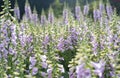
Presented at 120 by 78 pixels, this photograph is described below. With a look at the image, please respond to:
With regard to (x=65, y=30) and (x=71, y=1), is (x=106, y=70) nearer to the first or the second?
(x=65, y=30)

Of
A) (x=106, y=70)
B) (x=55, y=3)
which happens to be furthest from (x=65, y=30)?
(x=55, y=3)

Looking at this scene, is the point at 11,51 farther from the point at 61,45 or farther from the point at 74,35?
the point at 74,35

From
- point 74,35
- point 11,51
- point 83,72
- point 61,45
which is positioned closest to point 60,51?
point 61,45

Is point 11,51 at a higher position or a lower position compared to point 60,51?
higher

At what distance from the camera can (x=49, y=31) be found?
38.9 ft

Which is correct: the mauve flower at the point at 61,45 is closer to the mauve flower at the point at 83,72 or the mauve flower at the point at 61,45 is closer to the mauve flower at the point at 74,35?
the mauve flower at the point at 74,35

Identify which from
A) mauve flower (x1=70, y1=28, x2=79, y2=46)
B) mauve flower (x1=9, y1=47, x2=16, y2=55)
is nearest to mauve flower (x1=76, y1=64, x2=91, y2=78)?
mauve flower (x1=9, y1=47, x2=16, y2=55)

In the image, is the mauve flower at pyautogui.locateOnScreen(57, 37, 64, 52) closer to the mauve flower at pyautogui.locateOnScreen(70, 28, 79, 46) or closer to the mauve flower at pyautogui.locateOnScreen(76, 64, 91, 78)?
the mauve flower at pyautogui.locateOnScreen(70, 28, 79, 46)

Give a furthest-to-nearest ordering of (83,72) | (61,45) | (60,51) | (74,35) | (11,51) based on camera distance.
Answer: (74,35), (60,51), (61,45), (11,51), (83,72)

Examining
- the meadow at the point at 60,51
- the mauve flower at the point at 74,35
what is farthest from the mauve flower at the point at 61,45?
the mauve flower at the point at 74,35

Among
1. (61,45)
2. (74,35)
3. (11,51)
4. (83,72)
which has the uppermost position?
(83,72)

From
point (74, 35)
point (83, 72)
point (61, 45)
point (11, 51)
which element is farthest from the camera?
A: point (74, 35)

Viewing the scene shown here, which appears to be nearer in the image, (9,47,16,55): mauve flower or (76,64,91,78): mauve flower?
(76,64,91,78): mauve flower

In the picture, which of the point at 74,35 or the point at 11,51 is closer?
the point at 11,51
